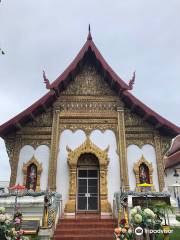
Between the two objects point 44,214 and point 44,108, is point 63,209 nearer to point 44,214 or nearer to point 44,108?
point 44,214

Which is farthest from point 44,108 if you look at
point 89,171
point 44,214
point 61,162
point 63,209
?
point 44,214

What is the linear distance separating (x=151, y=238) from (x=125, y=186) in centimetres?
580

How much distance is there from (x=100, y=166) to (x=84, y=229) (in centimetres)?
335

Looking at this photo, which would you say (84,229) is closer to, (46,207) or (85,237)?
(85,237)

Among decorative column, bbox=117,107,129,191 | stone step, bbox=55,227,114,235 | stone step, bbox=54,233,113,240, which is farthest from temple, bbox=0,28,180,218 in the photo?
stone step, bbox=54,233,113,240

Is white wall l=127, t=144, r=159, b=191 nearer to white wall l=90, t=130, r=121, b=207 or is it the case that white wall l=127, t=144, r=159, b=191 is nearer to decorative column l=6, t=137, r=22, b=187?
white wall l=90, t=130, r=121, b=207

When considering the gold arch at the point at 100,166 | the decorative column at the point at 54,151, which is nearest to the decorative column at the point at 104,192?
the gold arch at the point at 100,166

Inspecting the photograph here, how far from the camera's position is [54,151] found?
11.5 m

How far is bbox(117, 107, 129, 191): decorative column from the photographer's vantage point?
11008mm

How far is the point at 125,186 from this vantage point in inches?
428

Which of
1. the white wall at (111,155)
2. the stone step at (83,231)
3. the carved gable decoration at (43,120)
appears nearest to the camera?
the stone step at (83,231)

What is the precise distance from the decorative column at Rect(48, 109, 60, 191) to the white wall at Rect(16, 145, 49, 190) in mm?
305

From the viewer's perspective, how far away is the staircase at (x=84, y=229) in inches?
310

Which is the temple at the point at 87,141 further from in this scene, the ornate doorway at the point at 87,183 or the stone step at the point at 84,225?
the stone step at the point at 84,225
